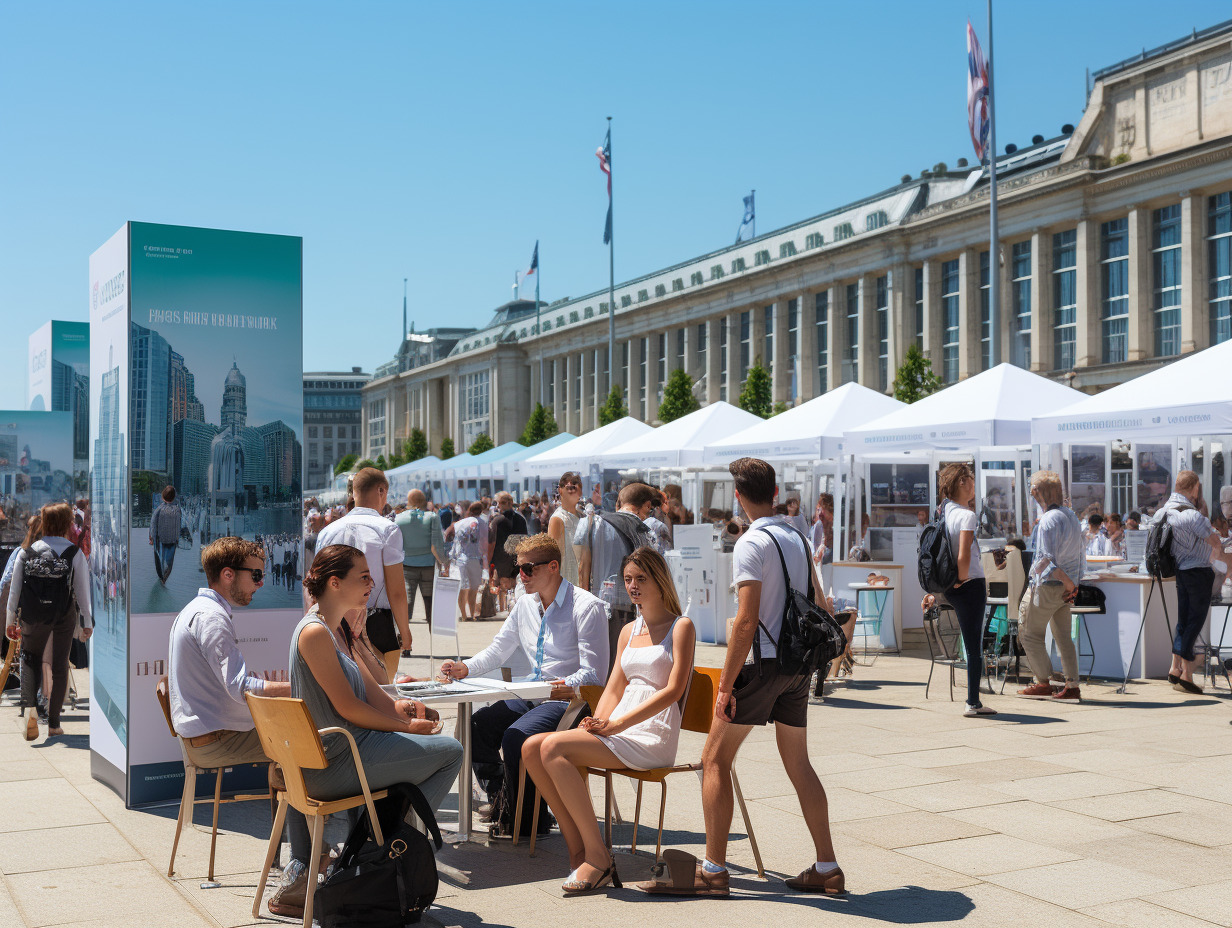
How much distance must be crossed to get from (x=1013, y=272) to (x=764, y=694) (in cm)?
4778

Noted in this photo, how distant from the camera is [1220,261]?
40125mm

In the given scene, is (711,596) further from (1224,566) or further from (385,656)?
(385,656)

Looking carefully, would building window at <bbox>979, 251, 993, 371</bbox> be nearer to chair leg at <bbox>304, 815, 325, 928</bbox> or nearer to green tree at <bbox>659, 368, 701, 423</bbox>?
green tree at <bbox>659, 368, 701, 423</bbox>

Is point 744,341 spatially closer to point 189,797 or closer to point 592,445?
point 592,445

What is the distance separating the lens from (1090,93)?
46.2 meters

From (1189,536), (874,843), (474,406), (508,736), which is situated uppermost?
(474,406)

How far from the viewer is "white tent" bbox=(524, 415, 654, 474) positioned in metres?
23.8

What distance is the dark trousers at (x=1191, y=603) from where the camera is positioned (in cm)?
1070

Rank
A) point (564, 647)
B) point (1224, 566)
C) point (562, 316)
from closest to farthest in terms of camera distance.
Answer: point (564, 647)
point (1224, 566)
point (562, 316)

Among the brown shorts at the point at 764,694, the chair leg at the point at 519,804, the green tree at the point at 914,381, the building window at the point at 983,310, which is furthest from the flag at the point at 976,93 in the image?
the building window at the point at 983,310

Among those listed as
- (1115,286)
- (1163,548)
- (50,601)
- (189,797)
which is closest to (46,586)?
(50,601)

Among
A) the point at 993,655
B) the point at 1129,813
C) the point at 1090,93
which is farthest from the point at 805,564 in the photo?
the point at 1090,93

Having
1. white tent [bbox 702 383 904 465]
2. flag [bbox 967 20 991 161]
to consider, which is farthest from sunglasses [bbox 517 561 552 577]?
flag [bbox 967 20 991 161]

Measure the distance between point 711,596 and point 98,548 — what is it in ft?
28.1
